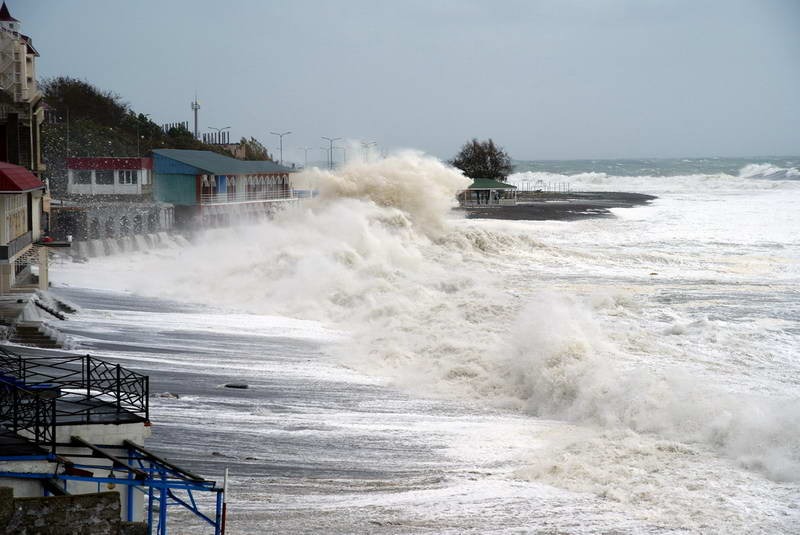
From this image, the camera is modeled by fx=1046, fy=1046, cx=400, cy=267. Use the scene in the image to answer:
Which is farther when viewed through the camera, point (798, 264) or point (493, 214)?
point (493, 214)

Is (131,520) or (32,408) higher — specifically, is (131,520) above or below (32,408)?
below

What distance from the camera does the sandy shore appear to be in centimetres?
7906

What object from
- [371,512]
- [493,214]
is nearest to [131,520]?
[371,512]

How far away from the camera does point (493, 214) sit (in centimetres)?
8119

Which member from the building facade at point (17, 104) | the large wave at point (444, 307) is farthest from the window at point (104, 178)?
the building facade at point (17, 104)

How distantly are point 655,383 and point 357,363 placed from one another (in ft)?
22.0

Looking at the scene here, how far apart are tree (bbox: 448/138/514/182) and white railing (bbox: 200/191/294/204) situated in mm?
49876

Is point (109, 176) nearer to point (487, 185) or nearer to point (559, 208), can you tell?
point (559, 208)

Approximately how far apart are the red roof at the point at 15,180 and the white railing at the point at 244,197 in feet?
84.5

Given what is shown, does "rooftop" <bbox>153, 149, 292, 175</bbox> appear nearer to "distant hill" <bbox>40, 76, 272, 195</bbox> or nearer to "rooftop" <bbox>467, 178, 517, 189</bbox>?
"distant hill" <bbox>40, 76, 272, 195</bbox>

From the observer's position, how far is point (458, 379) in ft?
69.6

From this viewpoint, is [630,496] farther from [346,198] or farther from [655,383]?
[346,198]

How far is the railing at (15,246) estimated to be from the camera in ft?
87.9

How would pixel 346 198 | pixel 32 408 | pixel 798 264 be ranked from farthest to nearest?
pixel 346 198
pixel 798 264
pixel 32 408
